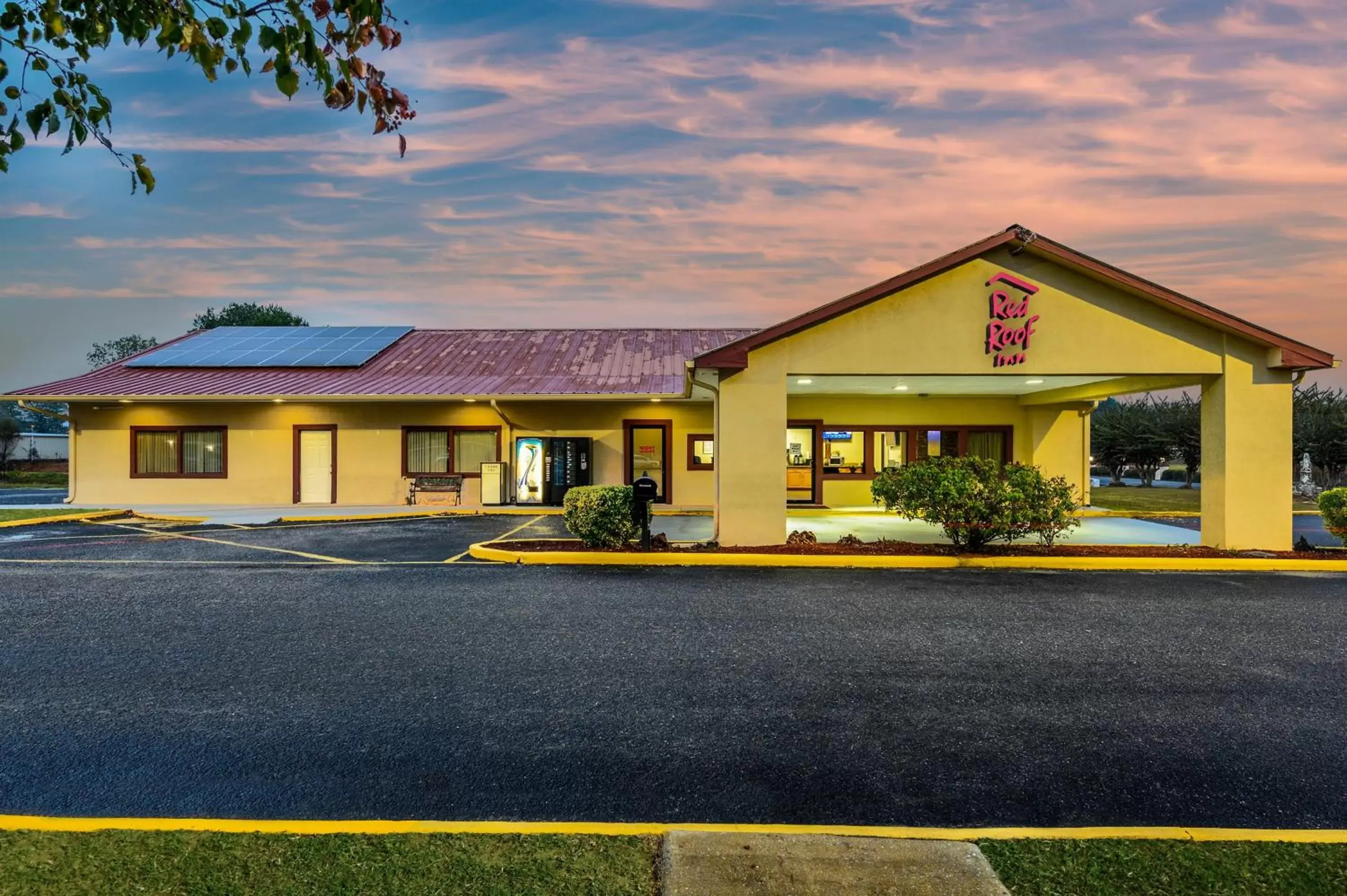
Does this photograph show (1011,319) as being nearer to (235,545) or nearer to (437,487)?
(235,545)

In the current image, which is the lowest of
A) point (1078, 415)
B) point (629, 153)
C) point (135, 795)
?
point (135, 795)

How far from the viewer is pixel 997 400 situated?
19.5 m

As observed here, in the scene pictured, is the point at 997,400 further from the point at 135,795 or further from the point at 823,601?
the point at 135,795

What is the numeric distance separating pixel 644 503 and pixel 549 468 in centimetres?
890

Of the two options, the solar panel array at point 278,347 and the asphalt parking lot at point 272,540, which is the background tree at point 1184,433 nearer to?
the asphalt parking lot at point 272,540

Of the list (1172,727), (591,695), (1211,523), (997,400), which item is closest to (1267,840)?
(1172,727)

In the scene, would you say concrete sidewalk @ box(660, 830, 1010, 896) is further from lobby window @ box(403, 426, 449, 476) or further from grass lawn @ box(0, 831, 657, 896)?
lobby window @ box(403, 426, 449, 476)

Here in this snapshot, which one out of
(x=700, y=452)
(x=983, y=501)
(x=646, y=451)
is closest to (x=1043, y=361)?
(x=983, y=501)

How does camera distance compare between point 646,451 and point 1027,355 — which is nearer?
point 1027,355

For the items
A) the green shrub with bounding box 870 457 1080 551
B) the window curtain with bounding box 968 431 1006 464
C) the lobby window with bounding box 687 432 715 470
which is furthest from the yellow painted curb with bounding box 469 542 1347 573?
the window curtain with bounding box 968 431 1006 464

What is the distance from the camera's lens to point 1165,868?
9.70 feet

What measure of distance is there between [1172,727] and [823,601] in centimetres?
396

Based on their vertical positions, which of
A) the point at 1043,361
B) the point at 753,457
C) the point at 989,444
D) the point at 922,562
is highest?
the point at 1043,361

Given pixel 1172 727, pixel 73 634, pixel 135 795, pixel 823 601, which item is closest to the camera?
pixel 135 795
